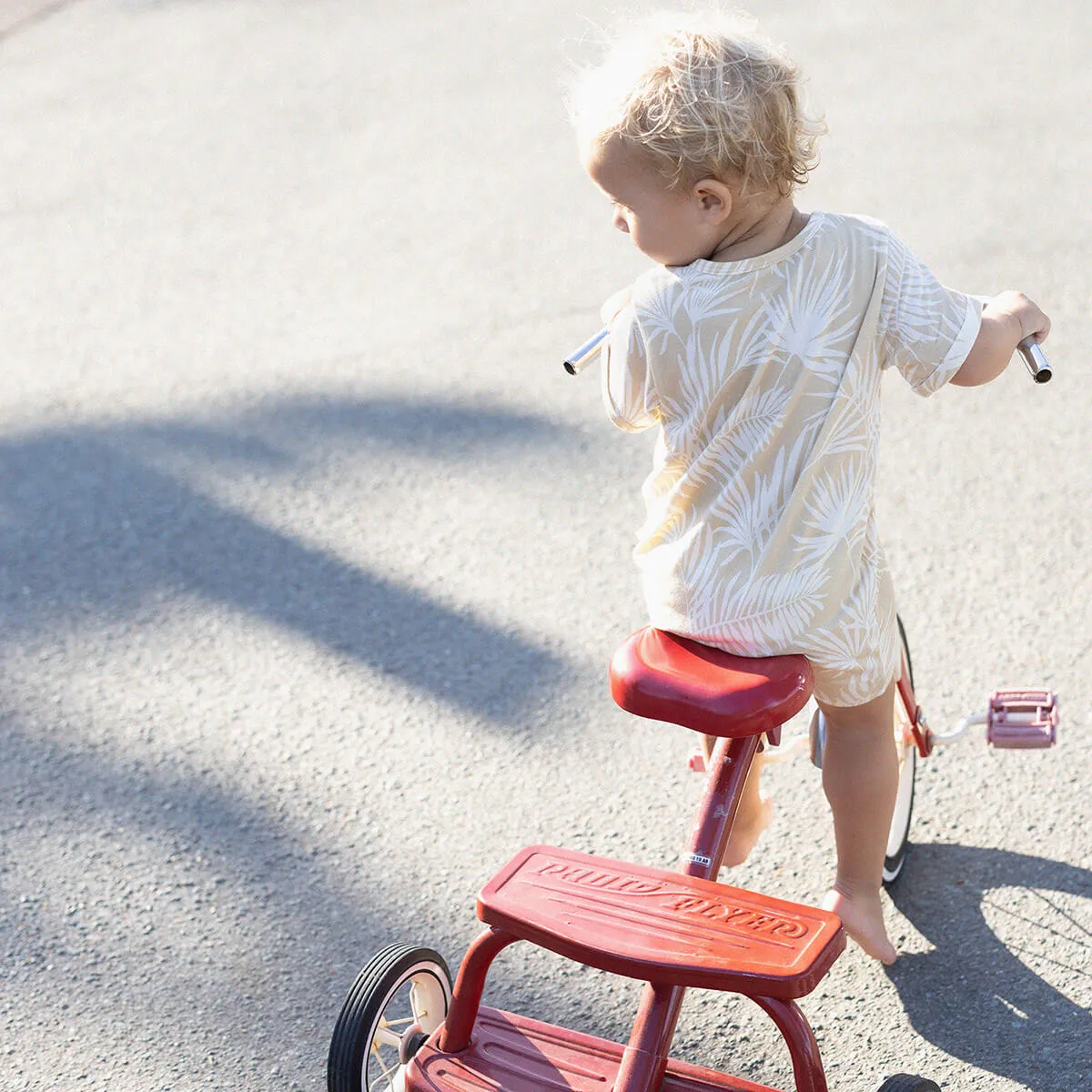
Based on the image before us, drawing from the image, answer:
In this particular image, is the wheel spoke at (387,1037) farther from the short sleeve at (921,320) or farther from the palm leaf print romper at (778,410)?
the short sleeve at (921,320)

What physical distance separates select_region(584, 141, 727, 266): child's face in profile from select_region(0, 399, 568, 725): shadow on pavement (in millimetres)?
1426

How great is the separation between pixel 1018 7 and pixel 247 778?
5.70 meters

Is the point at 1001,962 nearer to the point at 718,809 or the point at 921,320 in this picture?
the point at 718,809

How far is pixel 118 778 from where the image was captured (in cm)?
288

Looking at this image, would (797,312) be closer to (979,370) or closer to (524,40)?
(979,370)

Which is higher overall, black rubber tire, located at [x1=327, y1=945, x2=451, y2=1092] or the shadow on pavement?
black rubber tire, located at [x1=327, y1=945, x2=451, y2=1092]

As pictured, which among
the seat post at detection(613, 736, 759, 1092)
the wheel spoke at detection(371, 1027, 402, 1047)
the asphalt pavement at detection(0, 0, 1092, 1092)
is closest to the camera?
the seat post at detection(613, 736, 759, 1092)

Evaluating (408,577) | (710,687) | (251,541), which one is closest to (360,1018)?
(710,687)

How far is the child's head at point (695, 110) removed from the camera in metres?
1.65

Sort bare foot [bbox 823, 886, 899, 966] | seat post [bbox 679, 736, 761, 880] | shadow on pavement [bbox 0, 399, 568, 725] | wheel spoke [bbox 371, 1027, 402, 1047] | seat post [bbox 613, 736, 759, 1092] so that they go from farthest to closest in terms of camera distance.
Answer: shadow on pavement [bbox 0, 399, 568, 725], bare foot [bbox 823, 886, 899, 966], wheel spoke [bbox 371, 1027, 402, 1047], seat post [bbox 679, 736, 761, 880], seat post [bbox 613, 736, 759, 1092]

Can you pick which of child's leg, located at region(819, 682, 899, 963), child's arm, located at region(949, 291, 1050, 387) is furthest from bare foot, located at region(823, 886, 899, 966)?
child's arm, located at region(949, 291, 1050, 387)

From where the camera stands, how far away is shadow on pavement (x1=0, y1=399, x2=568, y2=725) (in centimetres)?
319

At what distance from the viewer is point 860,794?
2090 mm

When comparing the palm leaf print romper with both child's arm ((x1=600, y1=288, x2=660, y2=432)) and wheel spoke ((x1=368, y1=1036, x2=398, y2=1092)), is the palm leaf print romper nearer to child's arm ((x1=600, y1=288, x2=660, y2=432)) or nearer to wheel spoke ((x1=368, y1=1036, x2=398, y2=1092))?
child's arm ((x1=600, y1=288, x2=660, y2=432))
